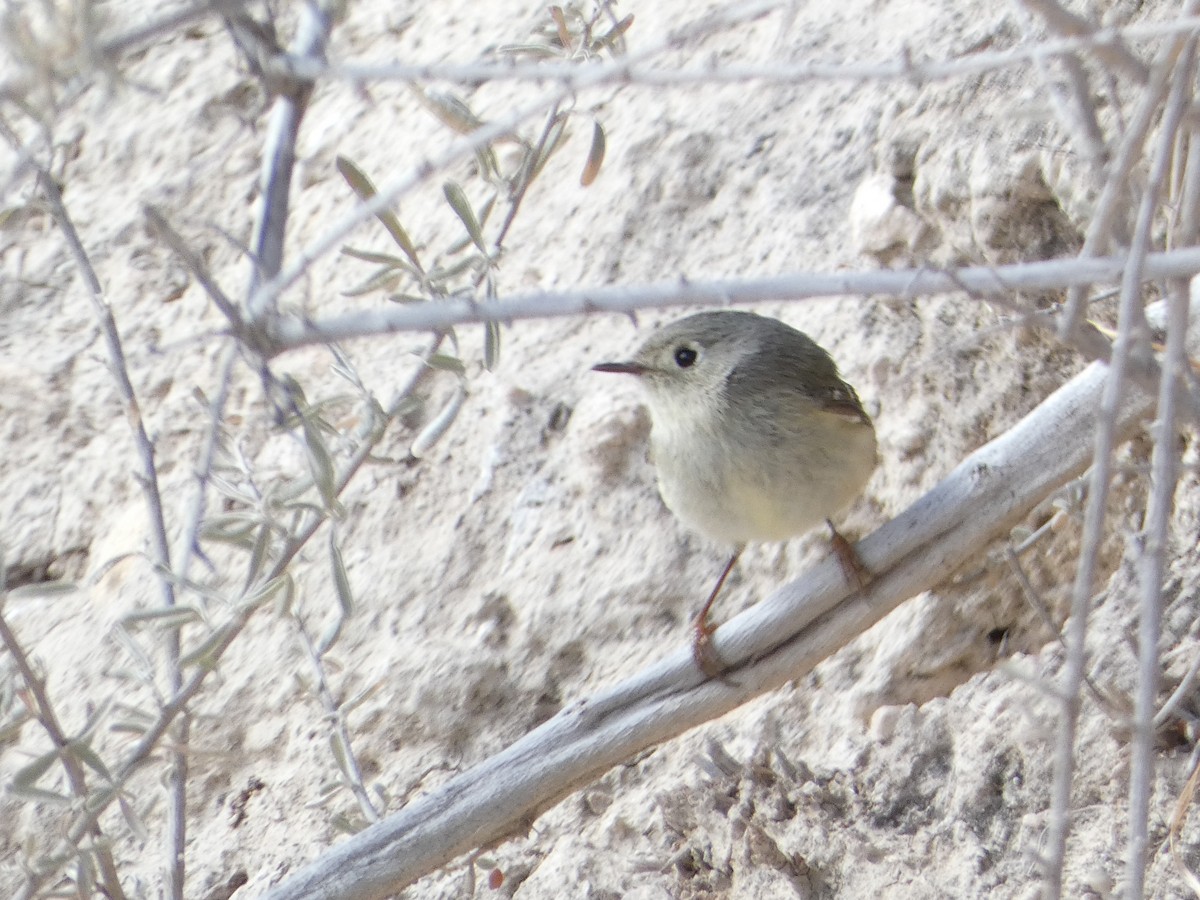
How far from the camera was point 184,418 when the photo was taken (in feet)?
15.9

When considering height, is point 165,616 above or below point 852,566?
above

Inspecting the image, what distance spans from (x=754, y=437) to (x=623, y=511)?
74 cm

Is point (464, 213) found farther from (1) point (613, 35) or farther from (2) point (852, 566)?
(2) point (852, 566)

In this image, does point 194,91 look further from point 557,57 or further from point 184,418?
point 557,57

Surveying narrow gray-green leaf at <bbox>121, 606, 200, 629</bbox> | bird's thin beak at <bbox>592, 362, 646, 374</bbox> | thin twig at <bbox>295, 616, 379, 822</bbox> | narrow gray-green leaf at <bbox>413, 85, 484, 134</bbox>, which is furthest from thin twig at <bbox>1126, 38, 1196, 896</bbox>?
narrow gray-green leaf at <bbox>121, 606, 200, 629</bbox>

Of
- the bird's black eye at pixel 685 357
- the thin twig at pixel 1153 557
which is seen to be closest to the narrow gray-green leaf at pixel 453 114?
the bird's black eye at pixel 685 357

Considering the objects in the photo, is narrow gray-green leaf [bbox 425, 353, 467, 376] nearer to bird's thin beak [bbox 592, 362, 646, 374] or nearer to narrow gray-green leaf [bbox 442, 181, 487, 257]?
narrow gray-green leaf [bbox 442, 181, 487, 257]

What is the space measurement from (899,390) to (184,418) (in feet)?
8.56

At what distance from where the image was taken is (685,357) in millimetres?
3895

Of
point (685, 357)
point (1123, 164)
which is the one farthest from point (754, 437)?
point (1123, 164)

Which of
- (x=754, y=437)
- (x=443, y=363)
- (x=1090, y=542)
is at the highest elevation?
(x=443, y=363)

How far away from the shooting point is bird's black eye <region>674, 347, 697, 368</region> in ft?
12.7

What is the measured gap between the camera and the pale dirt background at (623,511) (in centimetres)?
346

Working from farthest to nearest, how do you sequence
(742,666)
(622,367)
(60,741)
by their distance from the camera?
1. (622,367)
2. (742,666)
3. (60,741)
